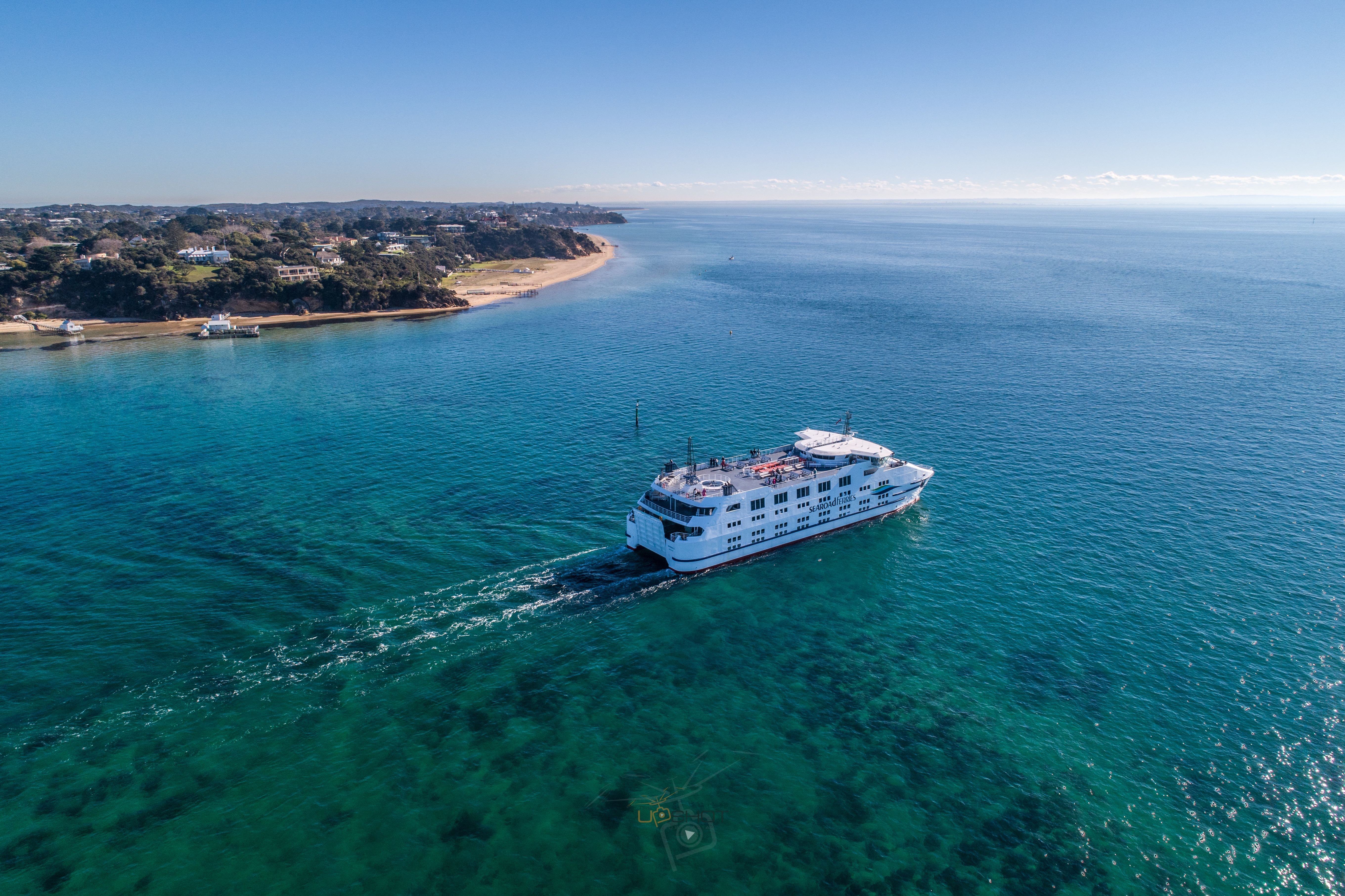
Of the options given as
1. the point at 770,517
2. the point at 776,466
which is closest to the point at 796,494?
the point at 770,517

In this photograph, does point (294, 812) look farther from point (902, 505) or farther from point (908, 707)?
point (902, 505)

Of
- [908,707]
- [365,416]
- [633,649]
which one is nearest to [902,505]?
[908,707]

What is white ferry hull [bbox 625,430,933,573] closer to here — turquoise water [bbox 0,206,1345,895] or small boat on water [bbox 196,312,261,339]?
turquoise water [bbox 0,206,1345,895]

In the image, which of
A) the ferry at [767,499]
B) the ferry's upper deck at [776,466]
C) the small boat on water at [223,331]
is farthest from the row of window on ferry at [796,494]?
the small boat on water at [223,331]

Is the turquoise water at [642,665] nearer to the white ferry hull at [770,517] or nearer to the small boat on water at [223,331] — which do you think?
the white ferry hull at [770,517]

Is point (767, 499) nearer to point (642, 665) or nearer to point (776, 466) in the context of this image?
point (776, 466)

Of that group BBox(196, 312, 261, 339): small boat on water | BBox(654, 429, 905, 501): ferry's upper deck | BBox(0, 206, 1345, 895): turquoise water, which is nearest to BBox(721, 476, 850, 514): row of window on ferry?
BBox(654, 429, 905, 501): ferry's upper deck
